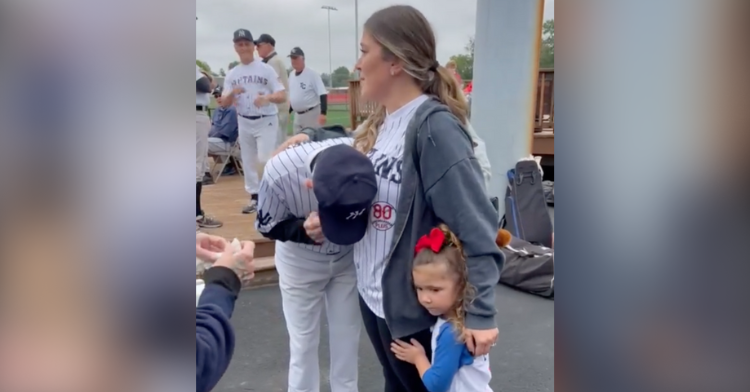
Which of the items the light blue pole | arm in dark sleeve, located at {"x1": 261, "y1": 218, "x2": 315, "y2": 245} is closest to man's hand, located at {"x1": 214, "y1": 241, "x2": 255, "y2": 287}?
arm in dark sleeve, located at {"x1": 261, "y1": 218, "x2": 315, "y2": 245}

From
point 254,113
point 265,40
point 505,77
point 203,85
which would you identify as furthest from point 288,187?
point 265,40

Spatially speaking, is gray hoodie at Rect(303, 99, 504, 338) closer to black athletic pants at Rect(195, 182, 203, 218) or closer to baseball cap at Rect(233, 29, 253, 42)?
black athletic pants at Rect(195, 182, 203, 218)

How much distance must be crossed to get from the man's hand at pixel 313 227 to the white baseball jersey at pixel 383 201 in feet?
0.40

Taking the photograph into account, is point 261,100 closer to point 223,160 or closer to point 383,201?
point 223,160

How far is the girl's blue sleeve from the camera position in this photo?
1.66m

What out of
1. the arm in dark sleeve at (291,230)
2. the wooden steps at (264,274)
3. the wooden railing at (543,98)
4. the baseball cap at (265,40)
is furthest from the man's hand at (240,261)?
the wooden railing at (543,98)

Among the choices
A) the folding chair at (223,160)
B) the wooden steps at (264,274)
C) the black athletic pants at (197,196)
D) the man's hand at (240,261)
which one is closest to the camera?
the black athletic pants at (197,196)

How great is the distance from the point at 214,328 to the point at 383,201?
2.55 ft

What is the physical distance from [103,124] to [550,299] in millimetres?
4152

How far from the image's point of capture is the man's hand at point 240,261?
1.28 meters

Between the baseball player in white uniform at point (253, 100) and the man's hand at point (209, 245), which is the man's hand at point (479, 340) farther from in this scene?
the baseball player in white uniform at point (253, 100)

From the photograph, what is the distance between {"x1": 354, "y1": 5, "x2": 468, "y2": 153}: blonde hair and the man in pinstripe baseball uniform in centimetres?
29

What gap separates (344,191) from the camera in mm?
1633

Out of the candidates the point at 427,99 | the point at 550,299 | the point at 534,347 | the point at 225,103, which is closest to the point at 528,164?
the point at 550,299
